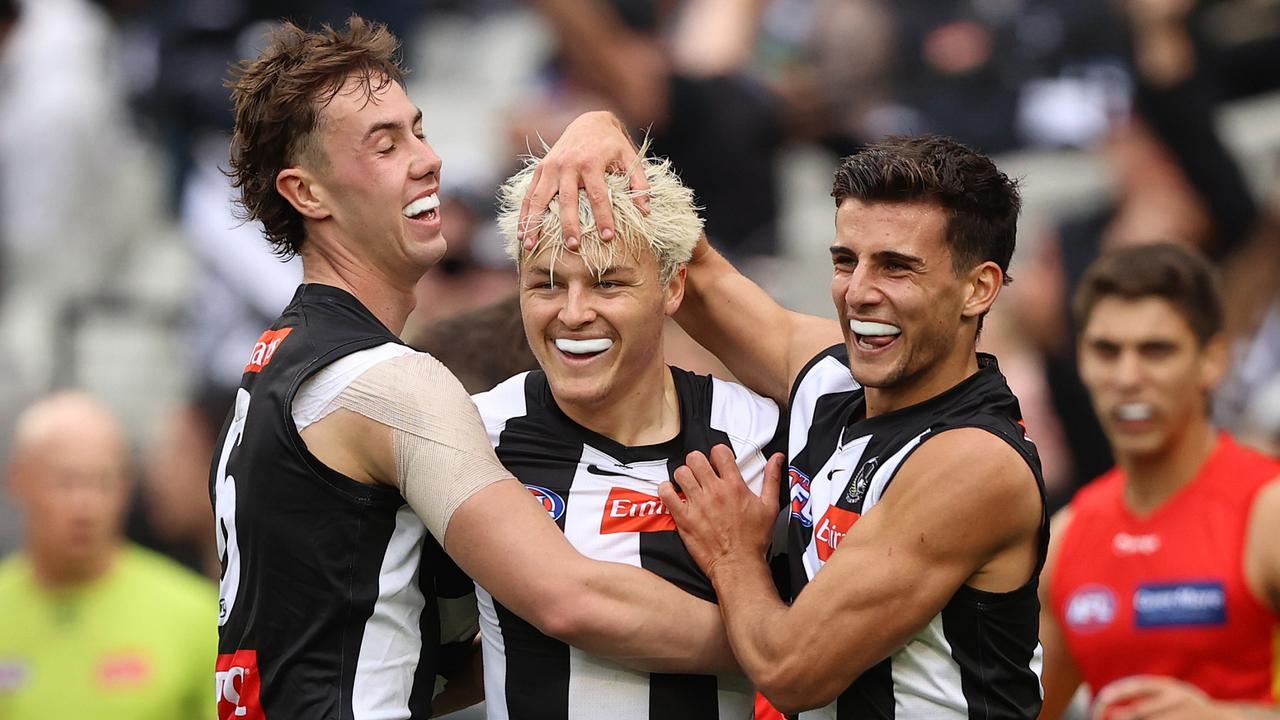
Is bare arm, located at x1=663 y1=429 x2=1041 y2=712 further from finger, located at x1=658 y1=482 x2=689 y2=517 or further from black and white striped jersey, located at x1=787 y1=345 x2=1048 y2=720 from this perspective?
finger, located at x1=658 y1=482 x2=689 y2=517

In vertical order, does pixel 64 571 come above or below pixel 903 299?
below

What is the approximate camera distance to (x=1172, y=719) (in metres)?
4.74

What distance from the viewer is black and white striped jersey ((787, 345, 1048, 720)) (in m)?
3.59

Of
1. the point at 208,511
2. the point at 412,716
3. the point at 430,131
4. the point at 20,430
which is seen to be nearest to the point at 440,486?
the point at 412,716

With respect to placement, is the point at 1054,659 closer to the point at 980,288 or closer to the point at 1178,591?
the point at 1178,591

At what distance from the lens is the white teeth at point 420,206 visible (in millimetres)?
3938

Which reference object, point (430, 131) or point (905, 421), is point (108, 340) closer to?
point (430, 131)

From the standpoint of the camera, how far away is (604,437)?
3.90 meters

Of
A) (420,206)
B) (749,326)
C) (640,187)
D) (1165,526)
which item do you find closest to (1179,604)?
(1165,526)

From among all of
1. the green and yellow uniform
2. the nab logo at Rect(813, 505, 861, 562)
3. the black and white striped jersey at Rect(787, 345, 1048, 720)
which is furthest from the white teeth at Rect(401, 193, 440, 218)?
the green and yellow uniform

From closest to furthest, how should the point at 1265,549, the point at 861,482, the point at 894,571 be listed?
the point at 894,571, the point at 861,482, the point at 1265,549

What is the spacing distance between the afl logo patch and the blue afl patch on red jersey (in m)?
2.95

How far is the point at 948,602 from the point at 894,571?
0.20 meters

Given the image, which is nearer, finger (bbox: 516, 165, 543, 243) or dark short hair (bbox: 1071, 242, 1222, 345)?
finger (bbox: 516, 165, 543, 243)
